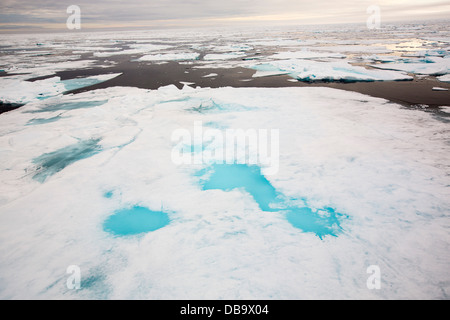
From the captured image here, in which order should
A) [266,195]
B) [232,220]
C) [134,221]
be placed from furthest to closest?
[266,195]
[134,221]
[232,220]

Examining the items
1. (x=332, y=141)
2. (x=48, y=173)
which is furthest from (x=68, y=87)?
(x=332, y=141)

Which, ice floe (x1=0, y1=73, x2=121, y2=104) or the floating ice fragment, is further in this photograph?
ice floe (x1=0, y1=73, x2=121, y2=104)

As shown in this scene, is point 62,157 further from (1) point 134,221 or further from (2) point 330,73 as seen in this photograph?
(2) point 330,73

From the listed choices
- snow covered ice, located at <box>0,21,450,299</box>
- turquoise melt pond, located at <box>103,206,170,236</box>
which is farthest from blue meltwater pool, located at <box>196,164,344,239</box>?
turquoise melt pond, located at <box>103,206,170,236</box>

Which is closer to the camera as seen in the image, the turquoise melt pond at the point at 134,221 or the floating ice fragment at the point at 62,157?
the turquoise melt pond at the point at 134,221
